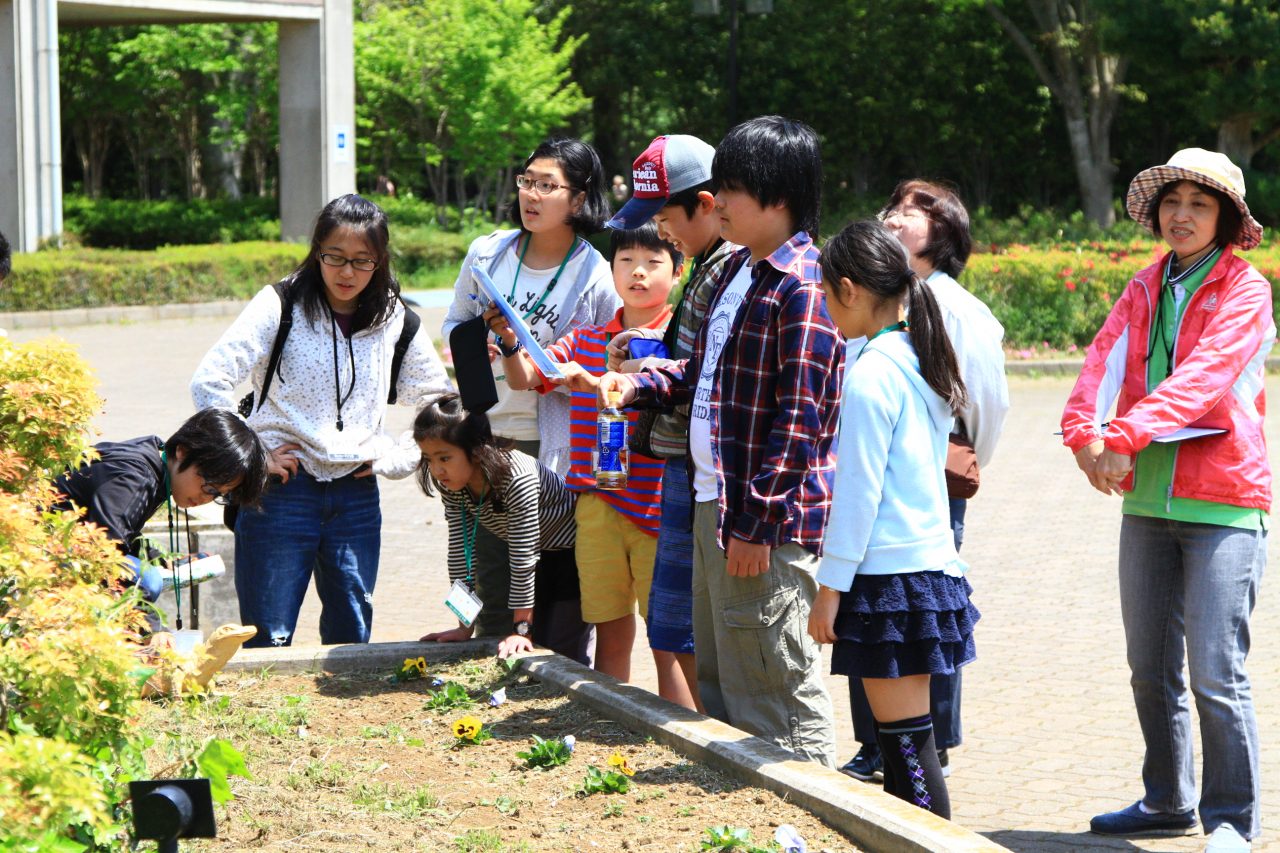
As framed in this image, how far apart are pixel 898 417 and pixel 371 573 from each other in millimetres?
2169

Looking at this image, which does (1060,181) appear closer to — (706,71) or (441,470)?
(706,71)

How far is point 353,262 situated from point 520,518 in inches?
37.6

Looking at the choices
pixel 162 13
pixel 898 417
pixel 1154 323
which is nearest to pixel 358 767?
pixel 898 417

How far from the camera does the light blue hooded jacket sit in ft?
11.8

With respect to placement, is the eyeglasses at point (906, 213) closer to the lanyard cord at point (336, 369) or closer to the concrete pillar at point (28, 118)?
the lanyard cord at point (336, 369)

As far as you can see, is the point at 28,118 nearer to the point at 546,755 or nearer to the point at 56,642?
the point at 546,755

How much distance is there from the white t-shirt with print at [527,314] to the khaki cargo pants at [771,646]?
113 centimetres

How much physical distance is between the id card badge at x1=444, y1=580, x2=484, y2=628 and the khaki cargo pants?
3.14ft

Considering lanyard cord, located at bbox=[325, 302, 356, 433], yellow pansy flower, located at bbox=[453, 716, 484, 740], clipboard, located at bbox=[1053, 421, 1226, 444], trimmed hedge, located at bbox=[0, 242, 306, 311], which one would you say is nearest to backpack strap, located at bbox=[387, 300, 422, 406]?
lanyard cord, located at bbox=[325, 302, 356, 433]

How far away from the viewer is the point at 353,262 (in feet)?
15.7

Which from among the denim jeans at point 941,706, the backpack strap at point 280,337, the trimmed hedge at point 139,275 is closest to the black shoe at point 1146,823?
the denim jeans at point 941,706

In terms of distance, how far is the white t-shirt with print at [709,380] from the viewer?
157 inches

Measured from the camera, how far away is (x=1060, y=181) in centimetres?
3759

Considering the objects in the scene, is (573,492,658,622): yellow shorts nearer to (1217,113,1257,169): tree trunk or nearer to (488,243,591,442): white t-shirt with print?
(488,243,591,442): white t-shirt with print
